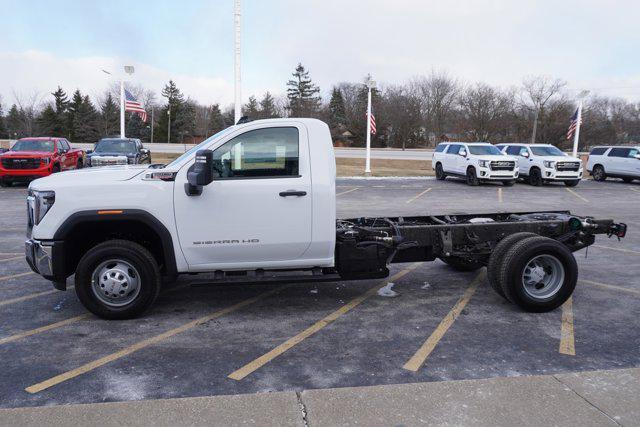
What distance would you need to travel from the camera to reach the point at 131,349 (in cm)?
475

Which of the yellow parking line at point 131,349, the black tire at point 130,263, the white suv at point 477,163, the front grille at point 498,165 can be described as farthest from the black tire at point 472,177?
the black tire at point 130,263

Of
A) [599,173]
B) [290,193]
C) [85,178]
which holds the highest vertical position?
[85,178]

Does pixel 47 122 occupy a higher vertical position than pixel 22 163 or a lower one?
higher

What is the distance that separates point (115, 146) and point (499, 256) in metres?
18.3

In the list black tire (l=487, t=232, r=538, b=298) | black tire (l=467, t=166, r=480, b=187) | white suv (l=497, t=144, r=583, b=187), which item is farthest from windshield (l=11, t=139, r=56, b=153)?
white suv (l=497, t=144, r=583, b=187)

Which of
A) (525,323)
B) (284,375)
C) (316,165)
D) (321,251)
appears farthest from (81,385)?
(525,323)

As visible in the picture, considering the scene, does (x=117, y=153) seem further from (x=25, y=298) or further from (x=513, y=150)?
(x=513, y=150)

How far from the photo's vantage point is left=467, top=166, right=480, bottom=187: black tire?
22.8 meters

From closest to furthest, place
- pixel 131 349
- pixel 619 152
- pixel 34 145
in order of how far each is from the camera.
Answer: pixel 131 349, pixel 34 145, pixel 619 152

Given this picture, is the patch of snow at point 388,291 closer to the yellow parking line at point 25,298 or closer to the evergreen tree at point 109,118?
the yellow parking line at point 25,298

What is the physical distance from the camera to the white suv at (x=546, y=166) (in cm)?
2288

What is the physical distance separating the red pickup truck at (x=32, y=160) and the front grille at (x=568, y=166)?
68.2ft

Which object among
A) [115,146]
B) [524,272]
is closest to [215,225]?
[524,272]

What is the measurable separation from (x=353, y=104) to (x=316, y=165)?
77615 millimetres
